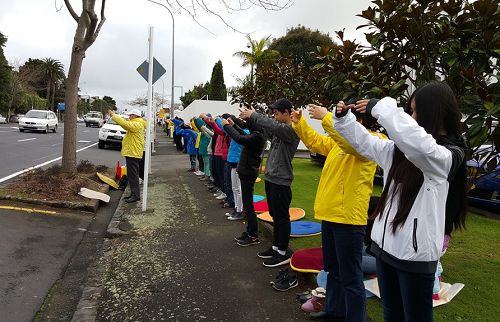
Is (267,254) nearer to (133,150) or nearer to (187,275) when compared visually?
(187,275)

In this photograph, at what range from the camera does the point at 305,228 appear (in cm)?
599

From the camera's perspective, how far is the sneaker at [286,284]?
4.08 metres

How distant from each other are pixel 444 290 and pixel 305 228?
2.33 metres

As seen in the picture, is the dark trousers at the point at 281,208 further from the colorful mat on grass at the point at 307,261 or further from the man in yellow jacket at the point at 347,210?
the man in yellow jacket at the point at 347,210

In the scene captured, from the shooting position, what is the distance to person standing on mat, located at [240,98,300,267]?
4.44 metres

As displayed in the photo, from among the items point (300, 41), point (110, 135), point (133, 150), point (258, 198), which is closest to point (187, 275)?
point (258, 198)

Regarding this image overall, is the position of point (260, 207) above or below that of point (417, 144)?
below

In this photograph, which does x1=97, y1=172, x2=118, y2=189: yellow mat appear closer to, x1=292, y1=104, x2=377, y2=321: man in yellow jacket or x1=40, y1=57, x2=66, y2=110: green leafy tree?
x1=292, y1=104, x2=377, y2=321: man in yellow jacket

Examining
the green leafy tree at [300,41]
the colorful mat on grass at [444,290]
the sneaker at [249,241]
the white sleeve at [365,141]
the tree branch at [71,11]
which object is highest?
the green leafy tree at [300,41]

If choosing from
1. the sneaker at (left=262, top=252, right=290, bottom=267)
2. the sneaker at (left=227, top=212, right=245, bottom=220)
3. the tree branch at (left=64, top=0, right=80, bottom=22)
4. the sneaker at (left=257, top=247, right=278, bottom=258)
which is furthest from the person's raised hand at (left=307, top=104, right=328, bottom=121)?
the tree branch at (left=64, top=0, right=80, bottom=22)

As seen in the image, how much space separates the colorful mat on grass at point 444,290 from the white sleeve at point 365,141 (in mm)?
1931

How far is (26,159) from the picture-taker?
13531 mm

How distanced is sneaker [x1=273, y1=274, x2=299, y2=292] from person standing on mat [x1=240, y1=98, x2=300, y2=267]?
504 millimetres

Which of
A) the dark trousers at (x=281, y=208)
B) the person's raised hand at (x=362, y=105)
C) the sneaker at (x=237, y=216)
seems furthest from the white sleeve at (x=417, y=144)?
the sneaker at (x=237, y=216)
